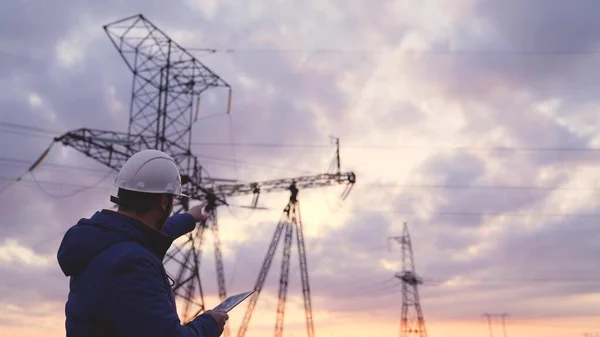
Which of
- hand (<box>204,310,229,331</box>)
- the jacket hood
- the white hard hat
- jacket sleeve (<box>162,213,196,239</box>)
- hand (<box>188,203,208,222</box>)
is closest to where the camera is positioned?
the jacket hood

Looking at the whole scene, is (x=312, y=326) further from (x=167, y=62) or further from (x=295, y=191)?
(x=167, y=62)

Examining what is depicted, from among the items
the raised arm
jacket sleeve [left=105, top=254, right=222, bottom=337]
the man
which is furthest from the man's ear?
A: the raised arm

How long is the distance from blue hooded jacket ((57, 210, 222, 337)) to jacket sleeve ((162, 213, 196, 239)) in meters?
1.50

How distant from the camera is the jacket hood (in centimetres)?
392

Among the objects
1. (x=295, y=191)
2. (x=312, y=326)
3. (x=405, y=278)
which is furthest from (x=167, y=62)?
(x=405, y=278)

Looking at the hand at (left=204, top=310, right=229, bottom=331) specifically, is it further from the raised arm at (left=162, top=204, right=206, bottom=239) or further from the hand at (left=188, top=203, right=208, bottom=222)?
the hand at (left=188, top=203, right=208, bottom=222)

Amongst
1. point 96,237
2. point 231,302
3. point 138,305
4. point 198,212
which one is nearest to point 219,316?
point 231,302

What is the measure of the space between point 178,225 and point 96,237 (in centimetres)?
183

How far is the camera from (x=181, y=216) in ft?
19.2

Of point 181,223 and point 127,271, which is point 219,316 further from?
point 181,223

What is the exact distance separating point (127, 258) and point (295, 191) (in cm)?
6362

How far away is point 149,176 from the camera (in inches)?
174

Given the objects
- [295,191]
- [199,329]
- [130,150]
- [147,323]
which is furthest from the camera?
Answer: [295,191]

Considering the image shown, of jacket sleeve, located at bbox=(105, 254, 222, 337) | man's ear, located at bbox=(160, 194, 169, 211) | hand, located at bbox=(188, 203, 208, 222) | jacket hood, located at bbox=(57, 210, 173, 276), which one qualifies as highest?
hand, located at bbox=(188, 203, 208, 222)
